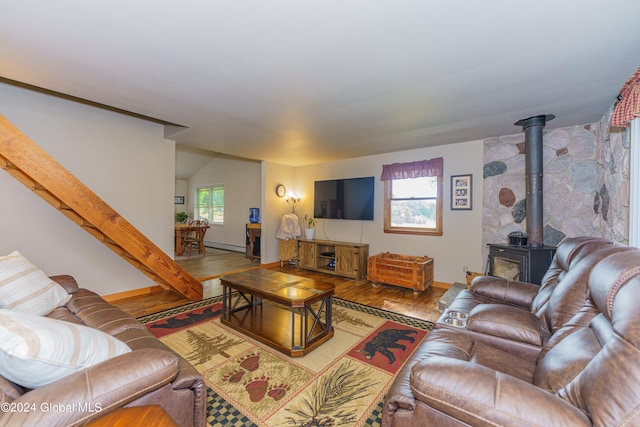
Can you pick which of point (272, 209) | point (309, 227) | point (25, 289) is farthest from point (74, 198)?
point (309, 227)

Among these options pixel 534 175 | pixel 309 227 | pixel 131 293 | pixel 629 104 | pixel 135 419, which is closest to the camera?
pixel 135 419

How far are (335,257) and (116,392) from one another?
14.0 ft

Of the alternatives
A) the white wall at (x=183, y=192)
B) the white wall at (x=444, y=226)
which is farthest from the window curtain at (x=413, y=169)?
the white wall at (x=183, y=192)

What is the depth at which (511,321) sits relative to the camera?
1611 mm

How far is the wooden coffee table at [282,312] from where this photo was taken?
7.46ft

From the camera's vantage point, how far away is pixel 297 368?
2062 millimetres

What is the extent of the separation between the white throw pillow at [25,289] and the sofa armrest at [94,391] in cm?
109

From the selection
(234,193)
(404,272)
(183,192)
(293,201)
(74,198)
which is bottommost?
(404,272)

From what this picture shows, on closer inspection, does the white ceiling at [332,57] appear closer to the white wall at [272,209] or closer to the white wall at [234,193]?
the white wall at [272,209]

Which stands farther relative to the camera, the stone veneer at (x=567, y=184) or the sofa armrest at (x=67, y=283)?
the stone veneer at (x=567, y=184)

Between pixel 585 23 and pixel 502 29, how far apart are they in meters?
0.44

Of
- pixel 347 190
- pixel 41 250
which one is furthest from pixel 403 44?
pixel 41 250

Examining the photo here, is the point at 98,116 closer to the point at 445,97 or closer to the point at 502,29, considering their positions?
the point at 445,97

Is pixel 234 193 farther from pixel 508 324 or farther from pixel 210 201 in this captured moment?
pixel 508 324
